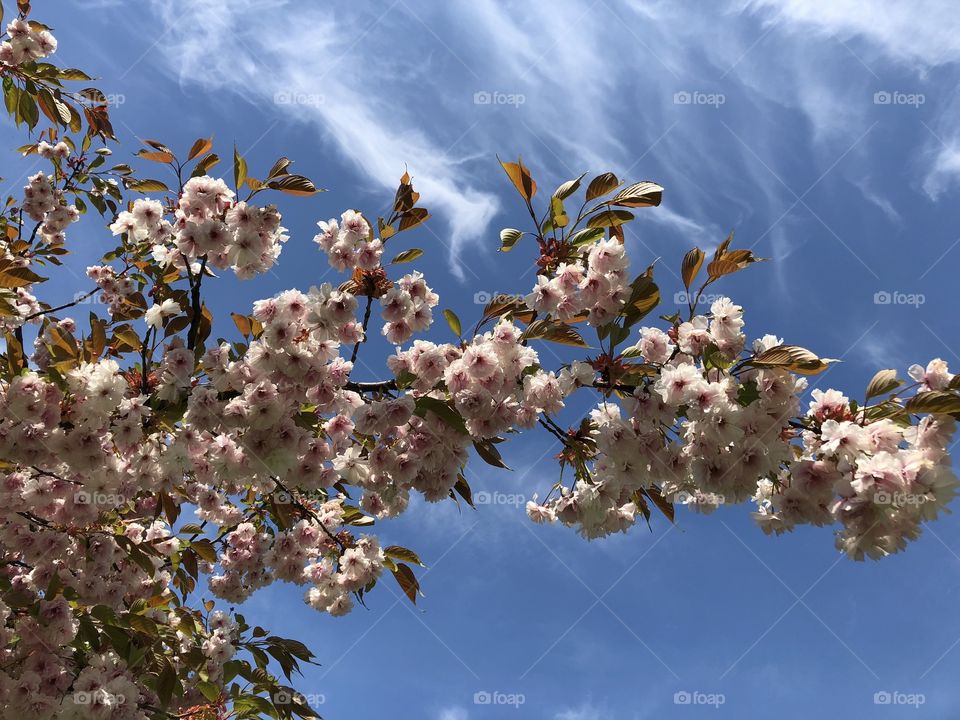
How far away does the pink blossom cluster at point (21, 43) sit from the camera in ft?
13.7

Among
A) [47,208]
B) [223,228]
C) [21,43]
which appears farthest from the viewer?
[47,208]

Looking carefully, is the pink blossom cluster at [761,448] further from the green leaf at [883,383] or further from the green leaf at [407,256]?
the green leaf at [407,256]

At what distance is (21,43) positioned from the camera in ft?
13.9

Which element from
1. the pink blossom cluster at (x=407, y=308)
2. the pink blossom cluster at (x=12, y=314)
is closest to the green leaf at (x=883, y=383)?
Answer: the pink blossom cluster at (x=407, y=308)

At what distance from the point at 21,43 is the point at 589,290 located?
4.60 m

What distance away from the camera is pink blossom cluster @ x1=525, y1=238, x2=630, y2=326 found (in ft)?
7.76

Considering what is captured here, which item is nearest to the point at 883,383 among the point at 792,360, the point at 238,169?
the point at 792,360

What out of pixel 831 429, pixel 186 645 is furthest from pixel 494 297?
pixel 186 645

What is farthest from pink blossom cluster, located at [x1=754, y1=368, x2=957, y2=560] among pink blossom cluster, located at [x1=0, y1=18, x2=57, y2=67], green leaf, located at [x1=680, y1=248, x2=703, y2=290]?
pink blossom cluster, located at [x1=0, y1=18, x2=57, y2=67]

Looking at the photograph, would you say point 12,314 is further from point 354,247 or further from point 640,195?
point 640,195

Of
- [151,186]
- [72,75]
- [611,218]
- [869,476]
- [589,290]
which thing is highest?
[72,75]

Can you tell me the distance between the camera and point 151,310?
8.98 feet

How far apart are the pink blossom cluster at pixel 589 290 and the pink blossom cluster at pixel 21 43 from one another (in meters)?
4.24

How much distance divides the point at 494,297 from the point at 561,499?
3.15 feet
